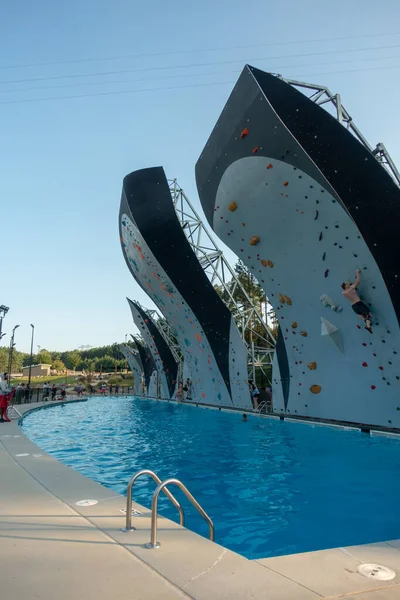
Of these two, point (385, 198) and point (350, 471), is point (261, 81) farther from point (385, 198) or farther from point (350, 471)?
point (350, 471)

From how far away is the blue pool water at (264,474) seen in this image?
14.3 feet

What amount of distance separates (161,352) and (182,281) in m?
11.3

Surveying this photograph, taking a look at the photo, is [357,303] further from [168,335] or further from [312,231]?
[168,335]

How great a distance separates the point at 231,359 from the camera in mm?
18422

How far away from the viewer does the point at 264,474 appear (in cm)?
675

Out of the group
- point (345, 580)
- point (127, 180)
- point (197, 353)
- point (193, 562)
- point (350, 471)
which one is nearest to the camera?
point (345, 580)

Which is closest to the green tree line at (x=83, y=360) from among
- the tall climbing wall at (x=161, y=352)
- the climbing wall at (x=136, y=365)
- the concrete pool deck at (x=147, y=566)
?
the climbing wall at (x=136, y=365)

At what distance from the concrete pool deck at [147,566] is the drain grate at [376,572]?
0.04 metres

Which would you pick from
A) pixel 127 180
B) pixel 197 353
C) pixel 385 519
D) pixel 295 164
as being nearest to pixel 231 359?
pixel 197 353

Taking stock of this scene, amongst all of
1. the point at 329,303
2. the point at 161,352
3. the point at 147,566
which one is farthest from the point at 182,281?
the point at 147,566

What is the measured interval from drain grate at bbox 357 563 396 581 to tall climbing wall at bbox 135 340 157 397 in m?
30.9

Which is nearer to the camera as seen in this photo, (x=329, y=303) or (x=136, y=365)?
(x=329, y=303)

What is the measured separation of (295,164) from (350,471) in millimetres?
6676

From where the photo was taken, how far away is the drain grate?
2316 millimetres
